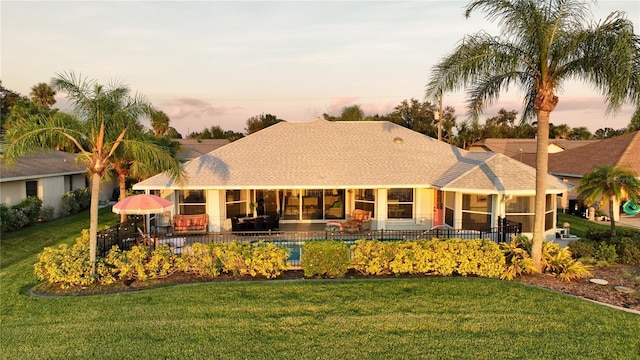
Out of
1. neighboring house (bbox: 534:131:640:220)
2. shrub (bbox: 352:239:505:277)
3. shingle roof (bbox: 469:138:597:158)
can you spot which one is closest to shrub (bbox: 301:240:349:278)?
shrub (bbox: 352:239:505:277)

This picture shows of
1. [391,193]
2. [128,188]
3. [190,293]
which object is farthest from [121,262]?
[128,188]

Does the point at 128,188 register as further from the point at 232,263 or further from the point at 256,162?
the point at 232,263

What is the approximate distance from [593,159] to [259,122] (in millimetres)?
50382

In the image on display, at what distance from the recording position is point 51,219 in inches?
835

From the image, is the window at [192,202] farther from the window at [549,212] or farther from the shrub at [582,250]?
the window at [549,212]

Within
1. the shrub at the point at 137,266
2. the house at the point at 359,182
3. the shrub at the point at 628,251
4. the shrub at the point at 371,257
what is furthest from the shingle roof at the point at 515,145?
the shrub at the point at 137,266

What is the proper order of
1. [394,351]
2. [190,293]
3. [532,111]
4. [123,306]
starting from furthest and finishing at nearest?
[532,111] → [190,293] → [123,306] → [394,351]

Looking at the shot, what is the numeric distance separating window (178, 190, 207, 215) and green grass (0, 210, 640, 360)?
279 inches

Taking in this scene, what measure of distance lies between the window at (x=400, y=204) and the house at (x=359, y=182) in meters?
0.04

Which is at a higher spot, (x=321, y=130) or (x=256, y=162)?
(x=321, y=130)

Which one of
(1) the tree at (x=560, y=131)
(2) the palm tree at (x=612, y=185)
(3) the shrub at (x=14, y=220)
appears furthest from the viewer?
(1) the tree at (x=560, y=131)

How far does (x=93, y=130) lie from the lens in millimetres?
10156

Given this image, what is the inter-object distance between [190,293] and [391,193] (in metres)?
10.0

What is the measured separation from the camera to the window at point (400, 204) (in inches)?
643
